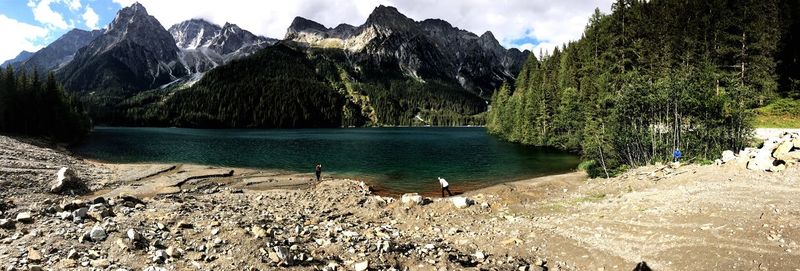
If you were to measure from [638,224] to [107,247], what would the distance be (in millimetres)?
22940

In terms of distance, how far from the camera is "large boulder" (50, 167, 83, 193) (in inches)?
1189

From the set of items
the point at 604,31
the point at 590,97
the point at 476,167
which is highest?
the point at 604,31

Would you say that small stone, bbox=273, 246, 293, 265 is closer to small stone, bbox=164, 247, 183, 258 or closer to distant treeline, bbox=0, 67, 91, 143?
small stone, bbox=164, 247, 183, 258

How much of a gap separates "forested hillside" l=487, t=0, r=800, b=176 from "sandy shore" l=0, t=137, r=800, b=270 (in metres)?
12.5

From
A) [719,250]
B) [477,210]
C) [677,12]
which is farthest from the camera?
[677,12]

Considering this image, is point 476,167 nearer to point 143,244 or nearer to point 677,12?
point 677,12

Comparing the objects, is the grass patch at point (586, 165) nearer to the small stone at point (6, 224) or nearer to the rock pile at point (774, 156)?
the rock pile at point (774, 156)

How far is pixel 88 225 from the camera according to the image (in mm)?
15977

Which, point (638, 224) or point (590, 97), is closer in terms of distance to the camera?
point (638, 224)

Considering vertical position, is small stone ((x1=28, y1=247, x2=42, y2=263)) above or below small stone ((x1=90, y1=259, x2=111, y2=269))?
above

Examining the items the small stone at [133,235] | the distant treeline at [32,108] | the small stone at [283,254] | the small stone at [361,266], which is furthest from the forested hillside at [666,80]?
the distant treeline at [32,108]

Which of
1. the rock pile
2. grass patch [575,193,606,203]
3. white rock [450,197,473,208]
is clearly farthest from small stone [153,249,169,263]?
the rock pile

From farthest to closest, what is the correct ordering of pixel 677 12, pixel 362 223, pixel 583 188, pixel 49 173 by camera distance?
1. pixel 677 12
2. pixel 49 173
3. pixel 583 188
4. pixel 362 223

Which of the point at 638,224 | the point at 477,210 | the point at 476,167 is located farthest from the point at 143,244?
the point at 476,167
